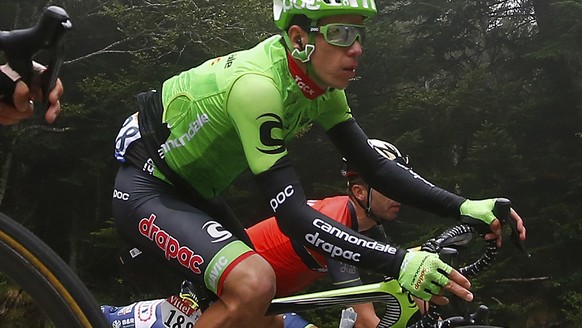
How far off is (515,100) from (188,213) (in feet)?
35.2

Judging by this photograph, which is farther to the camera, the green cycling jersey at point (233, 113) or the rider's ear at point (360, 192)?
the rider's ear at point (360, 192)

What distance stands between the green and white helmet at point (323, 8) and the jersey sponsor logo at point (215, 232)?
837mm

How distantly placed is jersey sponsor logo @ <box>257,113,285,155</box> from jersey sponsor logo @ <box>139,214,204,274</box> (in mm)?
428

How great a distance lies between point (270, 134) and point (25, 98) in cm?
93

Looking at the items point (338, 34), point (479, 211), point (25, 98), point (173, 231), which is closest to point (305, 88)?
point (338, 34)

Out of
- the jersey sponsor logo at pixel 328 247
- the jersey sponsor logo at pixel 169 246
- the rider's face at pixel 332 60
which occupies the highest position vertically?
the rider's face at pixel 332 60

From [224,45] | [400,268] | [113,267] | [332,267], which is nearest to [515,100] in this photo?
[224,45]

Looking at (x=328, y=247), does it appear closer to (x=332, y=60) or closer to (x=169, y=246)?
(x=169, y=246)

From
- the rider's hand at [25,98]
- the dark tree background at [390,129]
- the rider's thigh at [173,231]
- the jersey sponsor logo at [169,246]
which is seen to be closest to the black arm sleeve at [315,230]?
the rider's thigh at [173,231]

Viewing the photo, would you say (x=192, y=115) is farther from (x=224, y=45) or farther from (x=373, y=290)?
(x=224, y=45)

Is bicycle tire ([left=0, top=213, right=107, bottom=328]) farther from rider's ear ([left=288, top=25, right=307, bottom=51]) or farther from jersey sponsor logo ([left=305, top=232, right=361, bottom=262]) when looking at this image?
rider's ear ([left=288, top=25, right=307, bottom=51])

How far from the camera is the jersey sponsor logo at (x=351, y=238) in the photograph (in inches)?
83.5

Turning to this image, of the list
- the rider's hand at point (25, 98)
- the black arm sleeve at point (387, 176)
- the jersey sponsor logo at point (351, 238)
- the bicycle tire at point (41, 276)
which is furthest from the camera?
the black arm sleeve at point (387, 176)

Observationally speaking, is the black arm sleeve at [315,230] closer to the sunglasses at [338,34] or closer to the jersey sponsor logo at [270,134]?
the jersey sponsor logo at [270,134]
